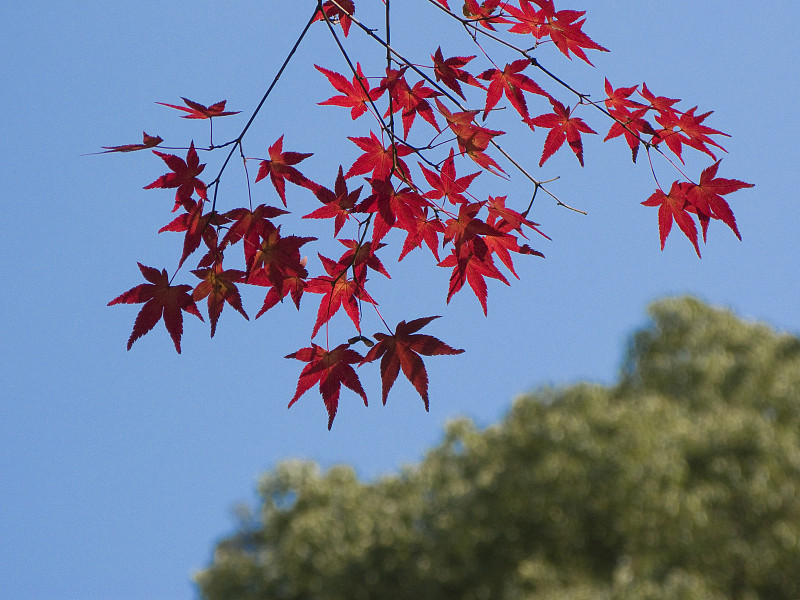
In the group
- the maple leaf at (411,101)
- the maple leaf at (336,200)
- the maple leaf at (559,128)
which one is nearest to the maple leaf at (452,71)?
the maple leaf at (411,101)

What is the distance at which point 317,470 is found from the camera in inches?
508

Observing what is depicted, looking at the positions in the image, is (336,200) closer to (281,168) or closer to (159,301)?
(281,168)

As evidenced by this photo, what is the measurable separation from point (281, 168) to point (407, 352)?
480mm

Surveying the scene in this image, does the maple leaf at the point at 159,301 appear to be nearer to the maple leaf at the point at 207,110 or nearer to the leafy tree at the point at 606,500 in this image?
the maple leaf at the point at 207,110

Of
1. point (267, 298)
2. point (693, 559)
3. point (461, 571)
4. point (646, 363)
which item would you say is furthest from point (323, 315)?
point (646, 363)

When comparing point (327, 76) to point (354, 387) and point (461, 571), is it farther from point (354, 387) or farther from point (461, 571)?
point (461, 571)

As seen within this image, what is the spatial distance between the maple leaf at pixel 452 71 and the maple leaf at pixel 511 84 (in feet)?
0.17

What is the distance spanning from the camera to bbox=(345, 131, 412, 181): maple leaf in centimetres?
161

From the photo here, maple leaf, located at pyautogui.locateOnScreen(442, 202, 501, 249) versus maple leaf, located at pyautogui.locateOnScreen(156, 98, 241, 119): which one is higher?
maple leaf, located at pyautogui.locateOnScreen(156, 98, 241, 119)

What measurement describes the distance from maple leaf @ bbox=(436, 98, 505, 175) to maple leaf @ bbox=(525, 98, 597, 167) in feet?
0.63

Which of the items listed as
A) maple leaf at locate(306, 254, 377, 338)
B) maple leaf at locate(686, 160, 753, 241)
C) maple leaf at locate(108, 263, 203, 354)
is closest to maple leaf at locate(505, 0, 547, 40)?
maple leaf at locate(686, 160, 753, 241)

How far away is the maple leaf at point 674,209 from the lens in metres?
1.75

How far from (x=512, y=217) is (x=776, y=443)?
8.56 m

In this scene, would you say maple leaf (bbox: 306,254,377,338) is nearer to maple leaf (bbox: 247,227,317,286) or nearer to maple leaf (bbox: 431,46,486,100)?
maple leaf (bbox: 247,227,317,286)
